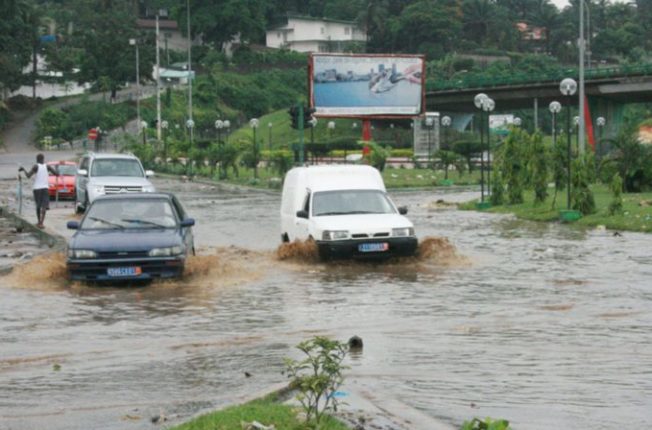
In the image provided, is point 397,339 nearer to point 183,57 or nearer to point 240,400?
point 240,400

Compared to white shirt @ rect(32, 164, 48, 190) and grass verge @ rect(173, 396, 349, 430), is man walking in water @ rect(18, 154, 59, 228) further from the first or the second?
grass verge @ rect(173, 396, 349, 430)

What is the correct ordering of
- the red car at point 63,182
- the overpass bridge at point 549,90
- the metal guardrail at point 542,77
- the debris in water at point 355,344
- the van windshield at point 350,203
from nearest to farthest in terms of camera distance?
the debris in water at point 355,344 → the van windshield at point 350,203 → the red car at point 63,182 → the metal guardrail at point 542,77 → the overpass bridge at point 549,90

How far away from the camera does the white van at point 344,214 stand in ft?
66.7

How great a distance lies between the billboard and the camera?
75438 millimetres

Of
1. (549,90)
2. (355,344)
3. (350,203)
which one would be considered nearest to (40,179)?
(350,203)

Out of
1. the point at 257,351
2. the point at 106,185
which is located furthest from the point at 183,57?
the point at 257,351

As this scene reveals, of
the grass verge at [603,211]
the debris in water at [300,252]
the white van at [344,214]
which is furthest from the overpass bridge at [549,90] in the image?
the debris in water at [300,252]

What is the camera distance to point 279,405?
9.12 m

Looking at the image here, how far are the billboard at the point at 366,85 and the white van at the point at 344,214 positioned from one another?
51.3 metres

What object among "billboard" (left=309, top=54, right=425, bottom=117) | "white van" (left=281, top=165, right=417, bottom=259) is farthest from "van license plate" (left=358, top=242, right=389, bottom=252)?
"billboard" (left=309, top=54, right=425, bottom=117)

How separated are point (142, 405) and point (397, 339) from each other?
13.5 ft

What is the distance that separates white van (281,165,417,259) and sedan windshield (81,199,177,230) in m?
2.65

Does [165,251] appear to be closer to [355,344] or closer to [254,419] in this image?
[355,344]

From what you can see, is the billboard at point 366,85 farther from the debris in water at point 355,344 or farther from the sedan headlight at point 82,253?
the debris in water at point 355,344
